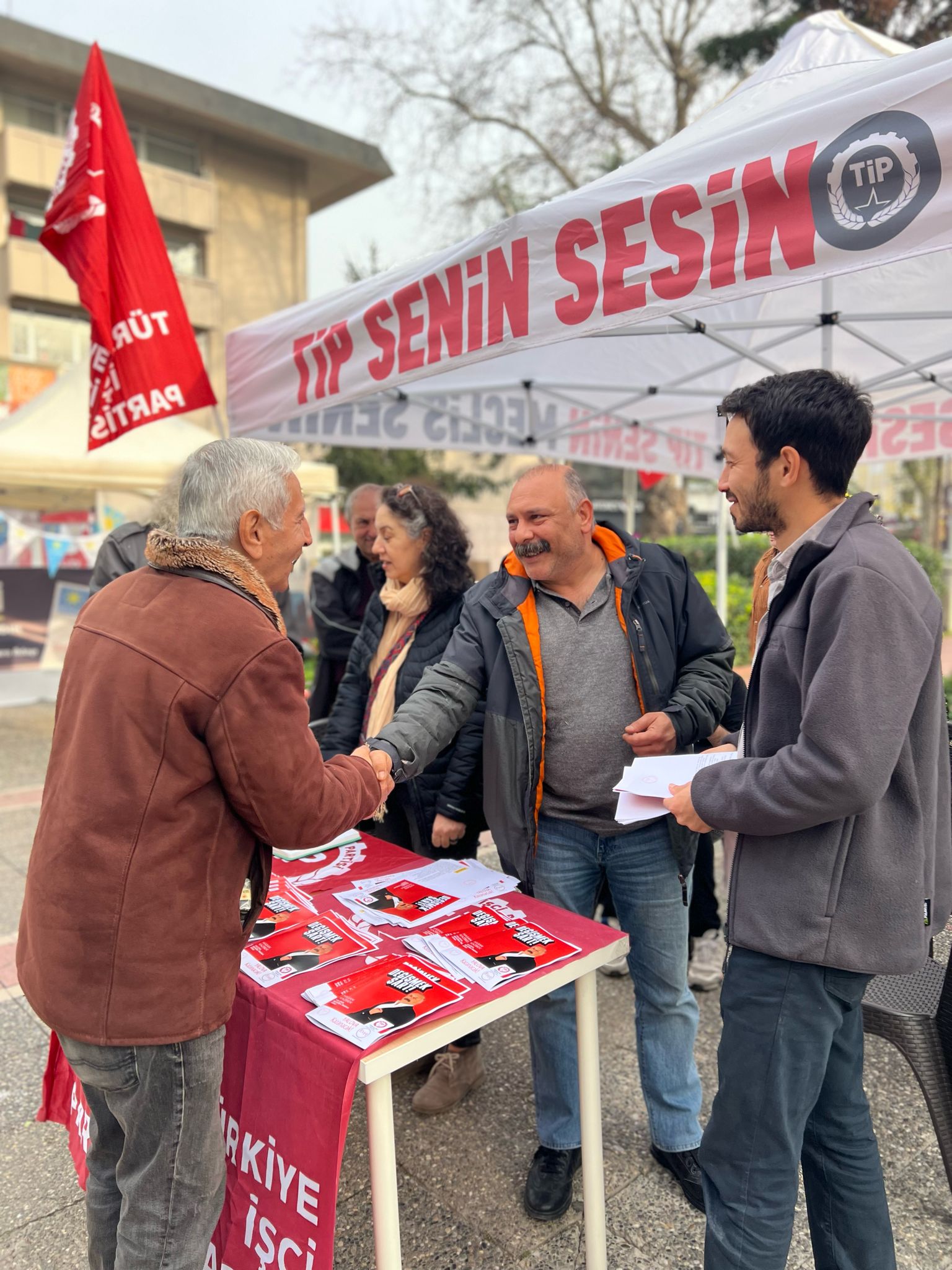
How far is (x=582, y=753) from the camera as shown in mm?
2242

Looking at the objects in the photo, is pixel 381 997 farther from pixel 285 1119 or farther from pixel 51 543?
A: pixel 51 543

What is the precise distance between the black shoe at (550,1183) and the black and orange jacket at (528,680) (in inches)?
27.8

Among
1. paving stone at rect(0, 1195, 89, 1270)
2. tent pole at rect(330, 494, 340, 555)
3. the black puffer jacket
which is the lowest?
paving stone at rect(0, 1195, 89, 1270)

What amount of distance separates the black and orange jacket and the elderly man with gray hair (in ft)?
2.33

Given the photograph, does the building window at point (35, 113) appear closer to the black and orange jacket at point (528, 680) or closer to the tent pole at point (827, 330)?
the tent pole at point (827, 330)

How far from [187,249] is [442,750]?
852 inches

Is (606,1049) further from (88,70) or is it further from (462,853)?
(88,70)

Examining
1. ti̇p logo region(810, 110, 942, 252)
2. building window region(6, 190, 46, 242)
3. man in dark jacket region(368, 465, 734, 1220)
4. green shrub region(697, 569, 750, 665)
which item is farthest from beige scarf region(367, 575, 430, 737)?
building window region(6, 190, 46, 242)

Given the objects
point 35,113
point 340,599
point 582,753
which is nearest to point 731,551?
point 340,599

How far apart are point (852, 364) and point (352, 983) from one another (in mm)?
4359

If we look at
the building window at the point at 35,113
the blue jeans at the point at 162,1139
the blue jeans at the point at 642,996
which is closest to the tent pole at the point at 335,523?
the blue jeans at the point at 642,996

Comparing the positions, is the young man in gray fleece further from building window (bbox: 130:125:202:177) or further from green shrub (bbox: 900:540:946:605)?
building window (bbox: 130:125:202:177)

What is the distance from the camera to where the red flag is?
389cm

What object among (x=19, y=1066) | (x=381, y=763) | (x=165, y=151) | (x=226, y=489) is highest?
(x=165, y=151)
